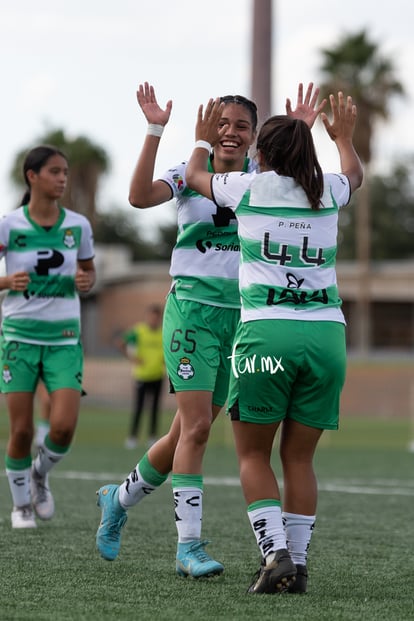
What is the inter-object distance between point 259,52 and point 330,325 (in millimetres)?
8721

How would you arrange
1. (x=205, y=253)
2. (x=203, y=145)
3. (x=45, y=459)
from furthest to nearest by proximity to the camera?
(x=45, y=459) → (x=205, y=253) → (x=203, y=145)

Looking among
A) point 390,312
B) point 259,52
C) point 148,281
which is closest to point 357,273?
point 390,312

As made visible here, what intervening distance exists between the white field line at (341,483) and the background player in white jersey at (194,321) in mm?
5124

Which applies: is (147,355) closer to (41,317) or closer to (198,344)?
(41,317)

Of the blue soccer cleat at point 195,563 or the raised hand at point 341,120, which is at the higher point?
the raised hand at point 341,120

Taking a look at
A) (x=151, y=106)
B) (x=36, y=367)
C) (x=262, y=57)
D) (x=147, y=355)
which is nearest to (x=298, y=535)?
(x=151, y=106)

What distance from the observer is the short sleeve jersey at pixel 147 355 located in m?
19.9

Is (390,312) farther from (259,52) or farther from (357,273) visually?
(259,52)

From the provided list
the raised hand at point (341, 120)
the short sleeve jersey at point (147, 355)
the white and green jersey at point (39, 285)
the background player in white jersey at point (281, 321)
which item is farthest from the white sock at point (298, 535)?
the short sleeve jersey at point (147, 355)

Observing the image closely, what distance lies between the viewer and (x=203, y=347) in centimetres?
609

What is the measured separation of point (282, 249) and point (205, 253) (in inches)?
40.0

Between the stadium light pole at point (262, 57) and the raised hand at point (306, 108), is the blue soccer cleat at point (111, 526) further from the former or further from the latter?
the stadium light pole at point (262, 57)

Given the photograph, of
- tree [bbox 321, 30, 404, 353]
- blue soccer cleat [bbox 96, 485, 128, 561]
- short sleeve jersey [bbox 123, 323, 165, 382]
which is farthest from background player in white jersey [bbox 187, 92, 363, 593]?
tree [bbox 321, 30, 404, 353]

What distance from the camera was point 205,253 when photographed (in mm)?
6219
